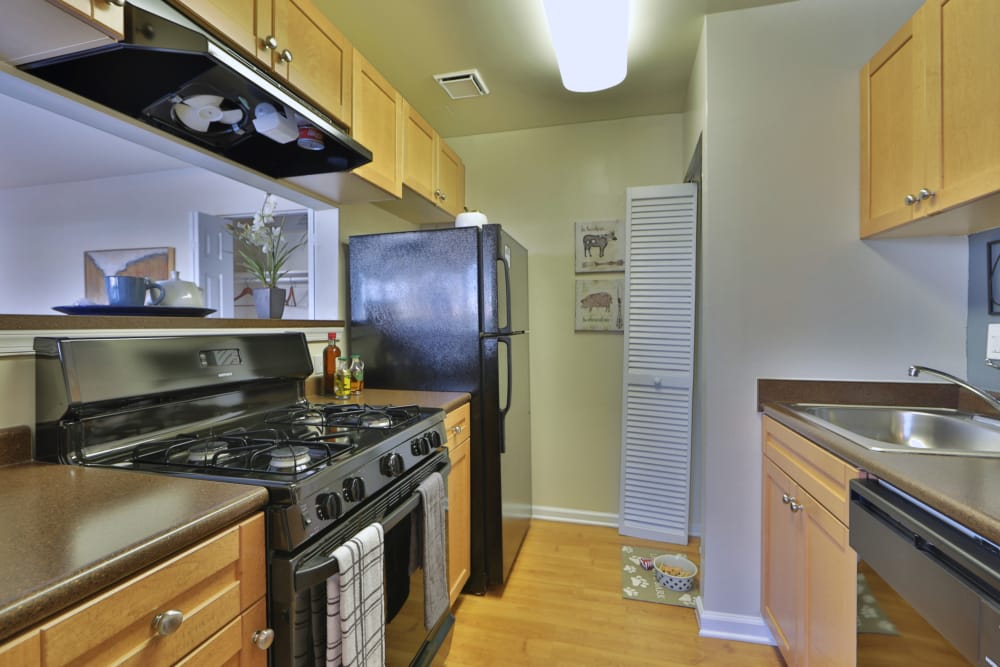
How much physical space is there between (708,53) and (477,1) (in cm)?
94

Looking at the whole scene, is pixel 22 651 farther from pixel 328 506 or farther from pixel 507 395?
pixel 507 395

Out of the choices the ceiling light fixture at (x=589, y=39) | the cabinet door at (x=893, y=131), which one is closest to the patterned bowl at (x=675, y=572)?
the cabinet door at (x=893, y=131)

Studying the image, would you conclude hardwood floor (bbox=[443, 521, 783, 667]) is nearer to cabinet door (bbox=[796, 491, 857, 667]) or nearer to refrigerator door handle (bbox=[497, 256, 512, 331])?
cabinet door (bbox=[796, 491, 857, 667])

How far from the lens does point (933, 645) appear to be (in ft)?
2.73

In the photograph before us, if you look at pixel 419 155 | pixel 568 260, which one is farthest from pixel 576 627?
pixel 419 155

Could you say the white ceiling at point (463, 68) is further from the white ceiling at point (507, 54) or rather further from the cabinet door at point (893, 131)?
the cabinet door at point (893, 131)

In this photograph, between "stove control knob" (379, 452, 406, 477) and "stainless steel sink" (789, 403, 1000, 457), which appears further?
"stainless steel sink" (789, 403, 1000, 457)

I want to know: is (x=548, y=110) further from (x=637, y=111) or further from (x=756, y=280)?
(x=756, y=280)

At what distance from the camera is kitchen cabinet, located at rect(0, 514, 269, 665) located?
1.81ft

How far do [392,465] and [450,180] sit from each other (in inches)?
76.2

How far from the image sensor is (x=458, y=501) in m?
1.86

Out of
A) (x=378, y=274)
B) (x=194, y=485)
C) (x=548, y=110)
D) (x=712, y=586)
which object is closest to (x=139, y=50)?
(x=194, y=485)

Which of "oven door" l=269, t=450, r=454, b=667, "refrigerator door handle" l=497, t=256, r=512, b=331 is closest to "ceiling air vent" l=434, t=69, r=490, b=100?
"refrigerator door handle" l=497, t=256, r=512, b=331

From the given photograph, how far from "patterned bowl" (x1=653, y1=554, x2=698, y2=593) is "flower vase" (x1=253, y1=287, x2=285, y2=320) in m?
2.12
